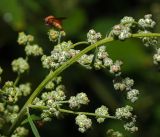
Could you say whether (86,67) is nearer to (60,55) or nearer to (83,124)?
(60,55)

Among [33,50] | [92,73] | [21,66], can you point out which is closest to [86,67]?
[33,50]

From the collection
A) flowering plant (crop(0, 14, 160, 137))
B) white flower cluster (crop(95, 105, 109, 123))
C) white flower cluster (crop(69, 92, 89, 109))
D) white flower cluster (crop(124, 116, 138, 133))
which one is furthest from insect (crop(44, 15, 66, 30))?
white flower cluster (crop(124, 116, 138, 133))

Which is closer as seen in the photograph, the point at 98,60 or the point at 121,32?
the point at 121,32

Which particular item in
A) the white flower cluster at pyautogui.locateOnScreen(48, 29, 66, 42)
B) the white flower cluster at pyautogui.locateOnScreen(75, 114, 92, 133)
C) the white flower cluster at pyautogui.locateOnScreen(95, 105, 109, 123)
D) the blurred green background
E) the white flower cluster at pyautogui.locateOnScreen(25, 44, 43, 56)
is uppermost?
the blurred green background

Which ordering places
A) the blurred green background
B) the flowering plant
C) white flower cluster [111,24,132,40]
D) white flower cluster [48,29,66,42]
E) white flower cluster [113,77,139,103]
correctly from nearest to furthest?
1. white flower cluster [111,24,132,40]
2. the flowering plant
3. white flower cluster [113,77,139,103]
4. white flower cluster [48,29,66,42]
5. the blurred green background

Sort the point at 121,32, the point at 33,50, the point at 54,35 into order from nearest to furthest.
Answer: the point at 121,32, the point at 54,35, the point at 33,50

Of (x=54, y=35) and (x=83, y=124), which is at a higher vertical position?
(x=54, y=35)

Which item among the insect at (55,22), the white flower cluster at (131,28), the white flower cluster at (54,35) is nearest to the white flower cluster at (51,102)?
the white flower cluster at (54,35)

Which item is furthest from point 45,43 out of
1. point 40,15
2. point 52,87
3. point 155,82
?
point 52,87

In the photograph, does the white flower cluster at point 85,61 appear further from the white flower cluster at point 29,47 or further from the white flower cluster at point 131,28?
the white flower cluster at point 29,47

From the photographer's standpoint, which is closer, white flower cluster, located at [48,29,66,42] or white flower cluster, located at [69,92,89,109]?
white flower cluster, located at [69,92,89,109]

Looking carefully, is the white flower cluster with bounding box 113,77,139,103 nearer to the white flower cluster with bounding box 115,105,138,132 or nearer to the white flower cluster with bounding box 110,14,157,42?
the white flower cluster with bounding box 115,105,138,132
